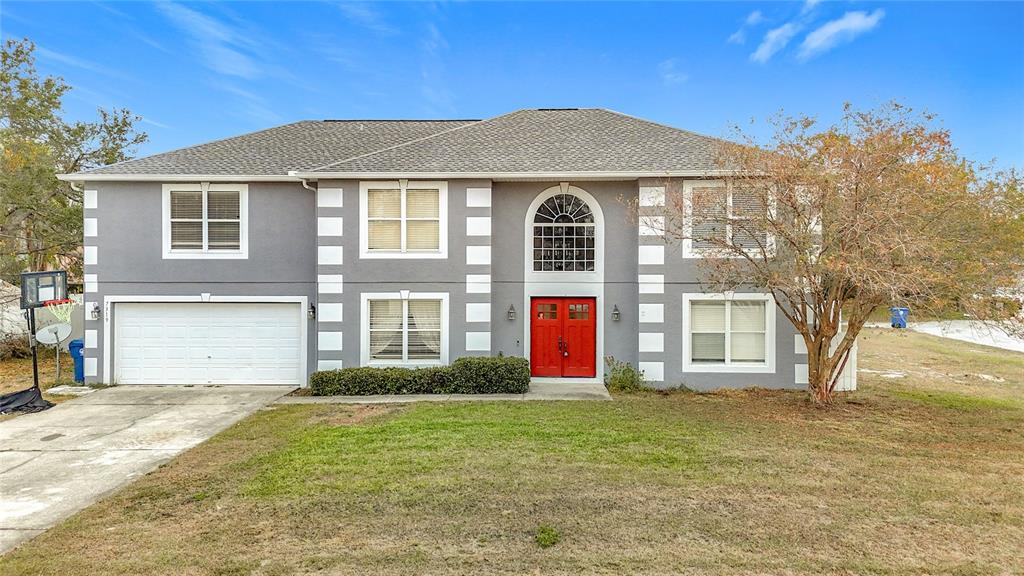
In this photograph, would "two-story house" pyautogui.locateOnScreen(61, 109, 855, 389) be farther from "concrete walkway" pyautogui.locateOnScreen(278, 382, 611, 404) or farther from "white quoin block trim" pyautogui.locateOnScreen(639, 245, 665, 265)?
"concrete walkway" pyautogui.locateOnScreen(278, 382, 611, 404)

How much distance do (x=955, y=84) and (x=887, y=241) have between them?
11367 mm

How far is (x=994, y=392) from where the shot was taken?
1150 centimetres

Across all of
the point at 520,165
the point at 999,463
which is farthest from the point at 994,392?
the point at 520,165

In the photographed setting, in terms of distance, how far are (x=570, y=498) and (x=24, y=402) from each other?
11730 millimetres

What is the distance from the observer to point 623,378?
11.2 metres

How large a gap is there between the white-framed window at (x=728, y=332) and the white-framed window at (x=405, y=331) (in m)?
6.13

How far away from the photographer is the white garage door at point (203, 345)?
38.6ft

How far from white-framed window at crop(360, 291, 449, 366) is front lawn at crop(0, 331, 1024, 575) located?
8.06 feet

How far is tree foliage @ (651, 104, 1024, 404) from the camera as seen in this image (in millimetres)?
7797

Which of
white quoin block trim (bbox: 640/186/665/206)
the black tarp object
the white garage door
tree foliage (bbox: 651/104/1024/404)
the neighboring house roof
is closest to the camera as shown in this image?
tree foliage (bbox: 651/104/1024/404)

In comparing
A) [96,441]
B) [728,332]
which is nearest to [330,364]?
[96,441]

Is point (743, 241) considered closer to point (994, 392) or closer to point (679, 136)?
point (679, 136)

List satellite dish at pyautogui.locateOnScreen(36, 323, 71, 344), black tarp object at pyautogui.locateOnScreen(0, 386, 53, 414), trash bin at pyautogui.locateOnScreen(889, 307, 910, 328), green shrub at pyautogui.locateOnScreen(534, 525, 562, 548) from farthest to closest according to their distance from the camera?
satellite dish at pyautogui.locateOnScreen(36, 323, 71, 344) < black tarp object at pyautogui.locateOnScreen(0, 386, 53, 414) < trash bin at pyautogui.locateOnScreen(889, 307, 910, 328) < green shrub at pyautogui.locateOnScreen(534, 525, 562, 548)

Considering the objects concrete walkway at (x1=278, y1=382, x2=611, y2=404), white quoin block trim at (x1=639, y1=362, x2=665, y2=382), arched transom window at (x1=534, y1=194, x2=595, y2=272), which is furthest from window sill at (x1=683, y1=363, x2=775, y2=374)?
arched transom window at (x1=534, y1=194, x2=595, y2=272)
